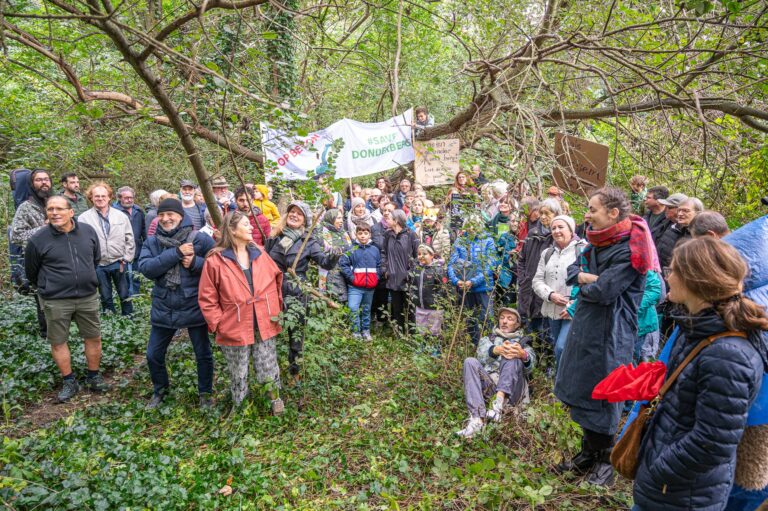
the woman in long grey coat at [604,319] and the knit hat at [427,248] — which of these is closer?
the woman in long grey coat at [604,319]

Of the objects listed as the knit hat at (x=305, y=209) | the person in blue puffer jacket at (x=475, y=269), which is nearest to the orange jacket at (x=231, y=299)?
the knit hat at (x=305, y=209)

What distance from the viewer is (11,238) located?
5.96 meters

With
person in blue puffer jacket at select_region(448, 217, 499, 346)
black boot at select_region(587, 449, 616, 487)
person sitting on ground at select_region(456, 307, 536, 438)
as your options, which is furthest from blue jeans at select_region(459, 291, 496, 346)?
black boot at select_region(587, 449, 616, 487)

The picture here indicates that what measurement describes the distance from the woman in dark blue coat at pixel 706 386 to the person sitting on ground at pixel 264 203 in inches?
208

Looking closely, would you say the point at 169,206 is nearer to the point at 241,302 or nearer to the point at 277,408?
the point at 241,302

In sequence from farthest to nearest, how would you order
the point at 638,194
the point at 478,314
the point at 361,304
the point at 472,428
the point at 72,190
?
the point at 638,194 → the point at 361,304 → the point at 72,190 → the point at 478,314 → the point at 472,428

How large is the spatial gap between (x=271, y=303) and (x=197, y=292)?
2.51ft

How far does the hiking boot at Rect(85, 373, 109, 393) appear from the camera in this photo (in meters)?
4.93

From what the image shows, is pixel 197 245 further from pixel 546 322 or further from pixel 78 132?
pixel 78 132

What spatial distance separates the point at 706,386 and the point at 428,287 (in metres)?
4.33

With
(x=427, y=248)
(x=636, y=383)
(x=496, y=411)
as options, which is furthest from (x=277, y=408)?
(x=636, y=383)

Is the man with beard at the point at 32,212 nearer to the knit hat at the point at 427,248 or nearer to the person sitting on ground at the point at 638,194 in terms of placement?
the knit hat at the point at 427,248

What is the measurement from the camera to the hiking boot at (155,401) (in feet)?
15.0

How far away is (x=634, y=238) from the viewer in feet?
10.4
